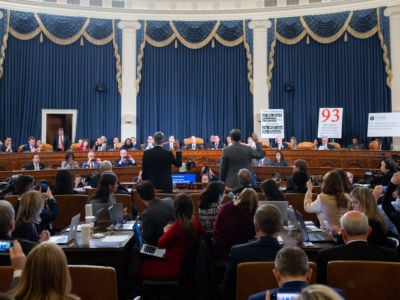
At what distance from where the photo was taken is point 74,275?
237cm

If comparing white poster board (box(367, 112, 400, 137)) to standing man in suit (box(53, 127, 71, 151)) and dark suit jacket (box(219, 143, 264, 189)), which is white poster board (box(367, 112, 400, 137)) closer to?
dark suit jacket (box(219, 143, 264, 189))

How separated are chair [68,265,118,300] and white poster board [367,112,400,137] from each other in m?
10.7

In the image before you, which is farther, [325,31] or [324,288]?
[325,31]

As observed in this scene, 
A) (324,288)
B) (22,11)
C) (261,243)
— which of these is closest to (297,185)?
(261,243)

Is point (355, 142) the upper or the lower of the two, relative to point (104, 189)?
upper

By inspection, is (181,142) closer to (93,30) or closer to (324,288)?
(93,30)

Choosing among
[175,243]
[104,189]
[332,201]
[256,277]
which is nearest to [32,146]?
[104,189]

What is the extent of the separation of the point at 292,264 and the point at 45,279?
1062mm

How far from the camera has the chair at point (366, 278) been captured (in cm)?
237

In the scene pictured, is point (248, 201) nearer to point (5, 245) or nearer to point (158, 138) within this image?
point (5, 245)

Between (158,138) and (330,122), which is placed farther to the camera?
(330,122)

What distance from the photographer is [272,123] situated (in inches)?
496

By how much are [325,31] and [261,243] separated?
11.5 metres

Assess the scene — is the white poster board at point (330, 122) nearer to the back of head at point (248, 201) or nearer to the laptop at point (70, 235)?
the back of head at point (248, 201)
